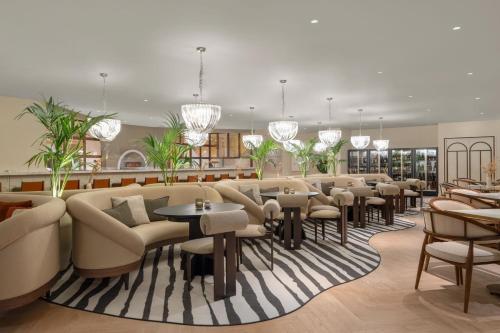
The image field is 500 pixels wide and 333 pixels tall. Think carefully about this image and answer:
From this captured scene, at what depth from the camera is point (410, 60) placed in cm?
516

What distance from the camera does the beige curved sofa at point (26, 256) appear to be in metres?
2.74

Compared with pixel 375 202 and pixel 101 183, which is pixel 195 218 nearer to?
pixel 101 183

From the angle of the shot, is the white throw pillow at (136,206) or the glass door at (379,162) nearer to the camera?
the white throw pillow at (136,206)

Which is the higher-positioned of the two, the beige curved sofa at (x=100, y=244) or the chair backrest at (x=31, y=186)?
the chair backrest at (x=31, y=186)

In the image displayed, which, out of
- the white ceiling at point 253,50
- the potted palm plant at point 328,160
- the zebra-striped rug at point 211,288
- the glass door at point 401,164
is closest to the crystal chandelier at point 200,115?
the white ceiling at point 253,50

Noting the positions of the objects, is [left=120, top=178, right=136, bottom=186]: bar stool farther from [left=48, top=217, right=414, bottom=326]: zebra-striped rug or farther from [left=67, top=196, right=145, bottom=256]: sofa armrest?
[left=67, top=196, right=145, bottom=256]: sofa armrest

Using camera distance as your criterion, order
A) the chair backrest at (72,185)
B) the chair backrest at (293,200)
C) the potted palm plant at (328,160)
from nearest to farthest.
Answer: the chair backrest at (293,200) < the chair backrest at (72,185) < the potted palm plant at (328,160)

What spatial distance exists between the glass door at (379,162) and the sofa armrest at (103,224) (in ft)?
38.9

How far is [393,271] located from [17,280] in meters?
3.87

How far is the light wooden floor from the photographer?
2764 mm

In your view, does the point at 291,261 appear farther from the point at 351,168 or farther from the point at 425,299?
the point at 351,168

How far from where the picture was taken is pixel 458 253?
122 inches

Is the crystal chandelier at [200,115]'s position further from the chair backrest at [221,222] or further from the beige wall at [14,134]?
the beige wall at [14,134]

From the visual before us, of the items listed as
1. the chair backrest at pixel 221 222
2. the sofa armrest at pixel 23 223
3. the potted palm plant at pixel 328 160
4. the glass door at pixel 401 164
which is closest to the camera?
the sofa armrest at pixel 23 223
